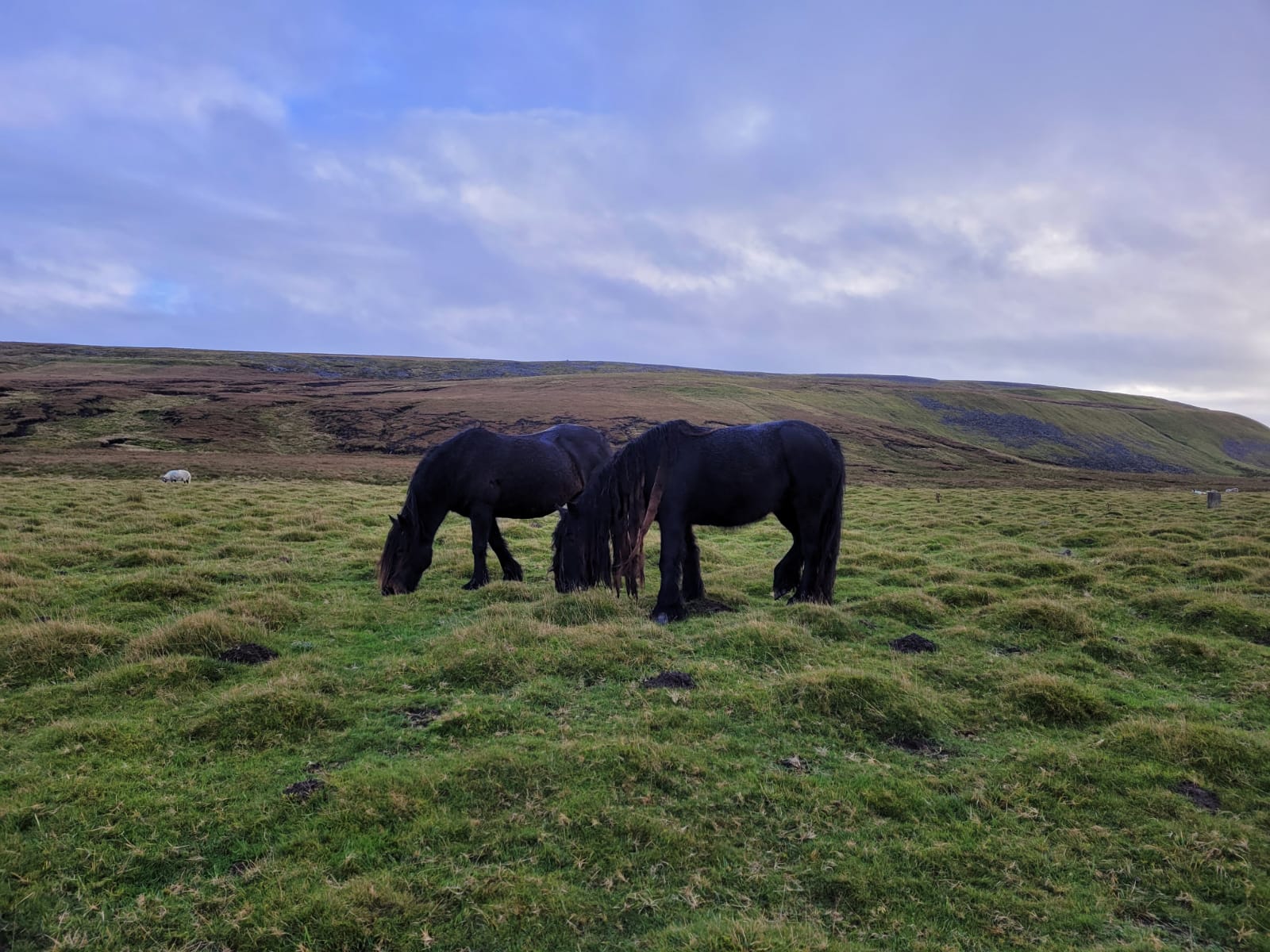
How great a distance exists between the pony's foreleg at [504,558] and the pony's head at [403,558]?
1.17 meters

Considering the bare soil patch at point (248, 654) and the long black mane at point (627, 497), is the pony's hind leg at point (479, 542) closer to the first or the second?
the long black mane at point (627, 497)

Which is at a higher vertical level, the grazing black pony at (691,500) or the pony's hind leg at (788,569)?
the grazing black pony at (691,500)

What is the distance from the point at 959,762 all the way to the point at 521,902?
3712 millimetres

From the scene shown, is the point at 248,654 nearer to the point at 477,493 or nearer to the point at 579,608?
the point at 579,608

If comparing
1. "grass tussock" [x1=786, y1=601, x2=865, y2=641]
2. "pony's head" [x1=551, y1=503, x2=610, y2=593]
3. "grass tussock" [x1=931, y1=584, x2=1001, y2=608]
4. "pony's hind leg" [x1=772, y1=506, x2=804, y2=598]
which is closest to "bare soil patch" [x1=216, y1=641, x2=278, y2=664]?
"pony's head" [x1=551, y1=503, x2=610, y2=593]

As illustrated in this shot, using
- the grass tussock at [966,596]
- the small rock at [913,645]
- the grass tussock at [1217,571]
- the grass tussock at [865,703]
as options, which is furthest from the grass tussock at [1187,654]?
the grass tussock at [1217,571]

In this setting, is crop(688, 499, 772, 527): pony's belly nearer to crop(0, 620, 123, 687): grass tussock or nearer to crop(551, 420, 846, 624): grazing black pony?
crop(551, 420, 846, 624): grazing black pony

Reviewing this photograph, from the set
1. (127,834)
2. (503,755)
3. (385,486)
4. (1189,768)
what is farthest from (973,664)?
(385,486)

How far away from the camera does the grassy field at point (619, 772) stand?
3682 millimetres

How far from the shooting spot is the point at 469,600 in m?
10.1

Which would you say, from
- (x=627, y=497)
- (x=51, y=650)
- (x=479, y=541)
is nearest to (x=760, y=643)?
(x=627, y=497)

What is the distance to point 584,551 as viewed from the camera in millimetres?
9695

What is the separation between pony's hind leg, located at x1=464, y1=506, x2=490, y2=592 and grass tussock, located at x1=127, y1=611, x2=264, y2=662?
11.5 feet

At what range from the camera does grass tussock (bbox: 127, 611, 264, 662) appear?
7203 millimetres
